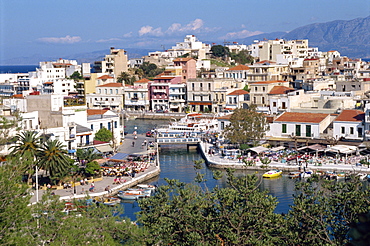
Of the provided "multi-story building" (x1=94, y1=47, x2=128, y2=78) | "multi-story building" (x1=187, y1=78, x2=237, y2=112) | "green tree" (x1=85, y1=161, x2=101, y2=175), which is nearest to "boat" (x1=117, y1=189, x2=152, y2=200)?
"green tree" (x1=85, y1=161, x2=101, y2=175)

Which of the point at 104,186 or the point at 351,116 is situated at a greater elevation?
the point at 351,116

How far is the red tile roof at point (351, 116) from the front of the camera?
1489 inches

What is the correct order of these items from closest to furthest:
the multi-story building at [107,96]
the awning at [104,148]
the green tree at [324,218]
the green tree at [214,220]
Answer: the green tree at [324,218] → the green tree at [214,220] → the awning at [104,148] → the multi-story building at [107,96]

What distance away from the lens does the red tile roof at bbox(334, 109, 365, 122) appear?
37812mm

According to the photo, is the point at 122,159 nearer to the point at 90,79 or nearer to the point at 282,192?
the point at 282,192

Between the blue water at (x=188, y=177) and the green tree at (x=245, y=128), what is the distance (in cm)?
300

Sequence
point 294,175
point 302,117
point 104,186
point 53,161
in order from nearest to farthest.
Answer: point 53,161
point 104,186
point 294,175
point 302,117

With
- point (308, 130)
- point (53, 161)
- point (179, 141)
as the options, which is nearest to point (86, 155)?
point (53, 161)

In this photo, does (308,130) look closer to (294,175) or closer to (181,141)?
(294,175)

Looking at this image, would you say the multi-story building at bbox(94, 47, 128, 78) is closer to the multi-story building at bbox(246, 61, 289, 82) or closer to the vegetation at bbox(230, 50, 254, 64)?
the vegetation at bbox(230, 50, 254, 64)

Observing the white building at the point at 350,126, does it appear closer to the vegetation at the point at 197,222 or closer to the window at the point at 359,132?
the window at the point at 359,132

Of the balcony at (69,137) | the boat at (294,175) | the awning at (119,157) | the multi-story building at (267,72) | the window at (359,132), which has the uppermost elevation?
the multi-story building at (267,72)

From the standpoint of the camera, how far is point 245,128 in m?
39.1

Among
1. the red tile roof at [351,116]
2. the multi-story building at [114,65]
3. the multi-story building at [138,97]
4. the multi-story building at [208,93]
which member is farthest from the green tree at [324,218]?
the multi-story building at [114,65]
